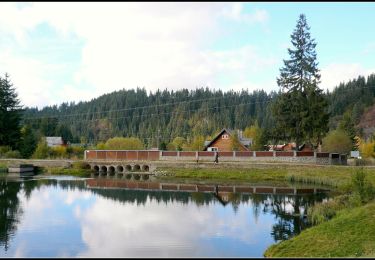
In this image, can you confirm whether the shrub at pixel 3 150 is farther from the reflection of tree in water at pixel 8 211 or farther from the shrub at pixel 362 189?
the shrub at pixel 362 189

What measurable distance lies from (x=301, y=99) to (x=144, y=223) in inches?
1334

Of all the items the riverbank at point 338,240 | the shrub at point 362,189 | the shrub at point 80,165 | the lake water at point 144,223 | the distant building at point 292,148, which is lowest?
the lake water at point 144,223

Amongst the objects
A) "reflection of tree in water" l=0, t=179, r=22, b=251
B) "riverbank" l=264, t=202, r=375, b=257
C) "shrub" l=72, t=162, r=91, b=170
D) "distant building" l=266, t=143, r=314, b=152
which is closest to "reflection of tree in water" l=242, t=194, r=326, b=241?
"riverbank" l=264, t=202, r=375, b=257

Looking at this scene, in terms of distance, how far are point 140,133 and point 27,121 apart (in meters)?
46.0

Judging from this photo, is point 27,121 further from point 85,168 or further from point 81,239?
point 81,239

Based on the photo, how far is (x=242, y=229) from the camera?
23531 millimetres

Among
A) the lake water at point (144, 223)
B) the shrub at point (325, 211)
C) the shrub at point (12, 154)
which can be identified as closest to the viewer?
the lake water at point (144, 223)

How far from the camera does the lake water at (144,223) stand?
19172 millimetres

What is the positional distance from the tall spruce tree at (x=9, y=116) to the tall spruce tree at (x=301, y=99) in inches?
1887

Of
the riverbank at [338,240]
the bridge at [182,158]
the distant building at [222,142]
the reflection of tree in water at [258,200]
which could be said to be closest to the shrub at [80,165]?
the bridge at [182,158]

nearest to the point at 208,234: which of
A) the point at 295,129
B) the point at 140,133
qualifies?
the point at 295,129

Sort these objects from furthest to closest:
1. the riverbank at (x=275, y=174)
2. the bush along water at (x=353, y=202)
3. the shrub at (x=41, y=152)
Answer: the shrub at (x=41, y=152) < the riverbank at (x=275, y=174) < the bush along water at (x=353, y=202)

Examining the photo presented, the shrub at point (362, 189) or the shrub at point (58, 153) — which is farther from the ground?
the shrub at point (58, 153)

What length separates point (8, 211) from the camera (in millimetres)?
29141
